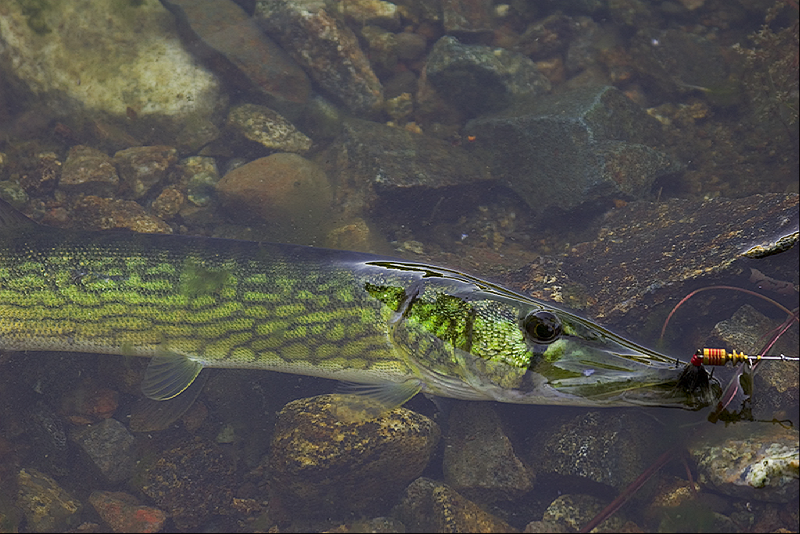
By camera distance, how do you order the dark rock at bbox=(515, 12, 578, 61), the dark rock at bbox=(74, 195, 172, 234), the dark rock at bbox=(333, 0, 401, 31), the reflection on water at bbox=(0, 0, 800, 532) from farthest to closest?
1. the dark rock at bbox=(515, 12, 578, 61)
2. the dark rock at bbox=(333, 0, 401, 31)
3. the dark rock at bbox=(74, 195, 172, 234)
4. the reflection on water at bbox=(0, 0, 800, 532)

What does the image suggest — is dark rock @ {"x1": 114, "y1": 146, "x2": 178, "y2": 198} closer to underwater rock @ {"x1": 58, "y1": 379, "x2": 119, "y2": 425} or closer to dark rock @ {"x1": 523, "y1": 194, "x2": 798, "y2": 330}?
underwater rock @ {"x1": 58, "y1": 379, "x2": 119, "y2": 425}

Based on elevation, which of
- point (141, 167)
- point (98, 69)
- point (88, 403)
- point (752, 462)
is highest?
point (98, 69)

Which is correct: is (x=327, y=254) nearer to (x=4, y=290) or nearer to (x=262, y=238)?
(x=262, y=238)

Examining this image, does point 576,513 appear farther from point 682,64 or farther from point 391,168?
point 682,64

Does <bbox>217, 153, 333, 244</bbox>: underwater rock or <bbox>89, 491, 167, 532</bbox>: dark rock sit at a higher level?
<bbox>217, 153, 333, 244</bbox>: underwater rock

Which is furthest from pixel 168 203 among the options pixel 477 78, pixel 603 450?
pixel 603 450

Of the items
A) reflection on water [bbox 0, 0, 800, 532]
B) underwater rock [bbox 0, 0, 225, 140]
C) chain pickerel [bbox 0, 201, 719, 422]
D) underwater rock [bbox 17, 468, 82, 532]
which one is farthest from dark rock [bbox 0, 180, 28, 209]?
underwater rock [bbox 17, 468, 82, 532]
